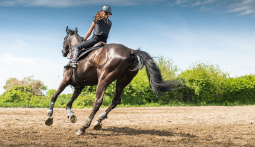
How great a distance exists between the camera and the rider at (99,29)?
6.94 m

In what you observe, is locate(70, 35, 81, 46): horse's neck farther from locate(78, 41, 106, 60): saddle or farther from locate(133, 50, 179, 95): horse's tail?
locate(133, 50, 179, 95): horse's tail

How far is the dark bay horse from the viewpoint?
20.9 feet

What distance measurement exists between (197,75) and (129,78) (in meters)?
20.0

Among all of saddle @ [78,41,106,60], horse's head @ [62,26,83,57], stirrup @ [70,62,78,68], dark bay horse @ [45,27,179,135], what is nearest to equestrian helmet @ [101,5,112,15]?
saddle @ [78,41,106,60]

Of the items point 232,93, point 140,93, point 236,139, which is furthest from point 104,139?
point 232,93

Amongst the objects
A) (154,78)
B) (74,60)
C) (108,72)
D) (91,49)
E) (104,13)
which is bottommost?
(154,78)

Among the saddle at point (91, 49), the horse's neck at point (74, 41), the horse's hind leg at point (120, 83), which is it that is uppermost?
the horse's neck at point (74, 41)

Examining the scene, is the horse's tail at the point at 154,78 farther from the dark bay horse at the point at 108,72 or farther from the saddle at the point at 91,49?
the saddle at the point at 91,49

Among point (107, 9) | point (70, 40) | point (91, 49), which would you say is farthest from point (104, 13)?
point (70, 40)

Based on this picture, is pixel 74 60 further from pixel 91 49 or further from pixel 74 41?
pixel 74 41

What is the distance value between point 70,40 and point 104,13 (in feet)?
6.19

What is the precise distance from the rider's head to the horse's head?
1.38 m

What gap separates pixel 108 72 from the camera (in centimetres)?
638

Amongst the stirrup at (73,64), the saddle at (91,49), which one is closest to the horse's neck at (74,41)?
the saddle at (91,49)
